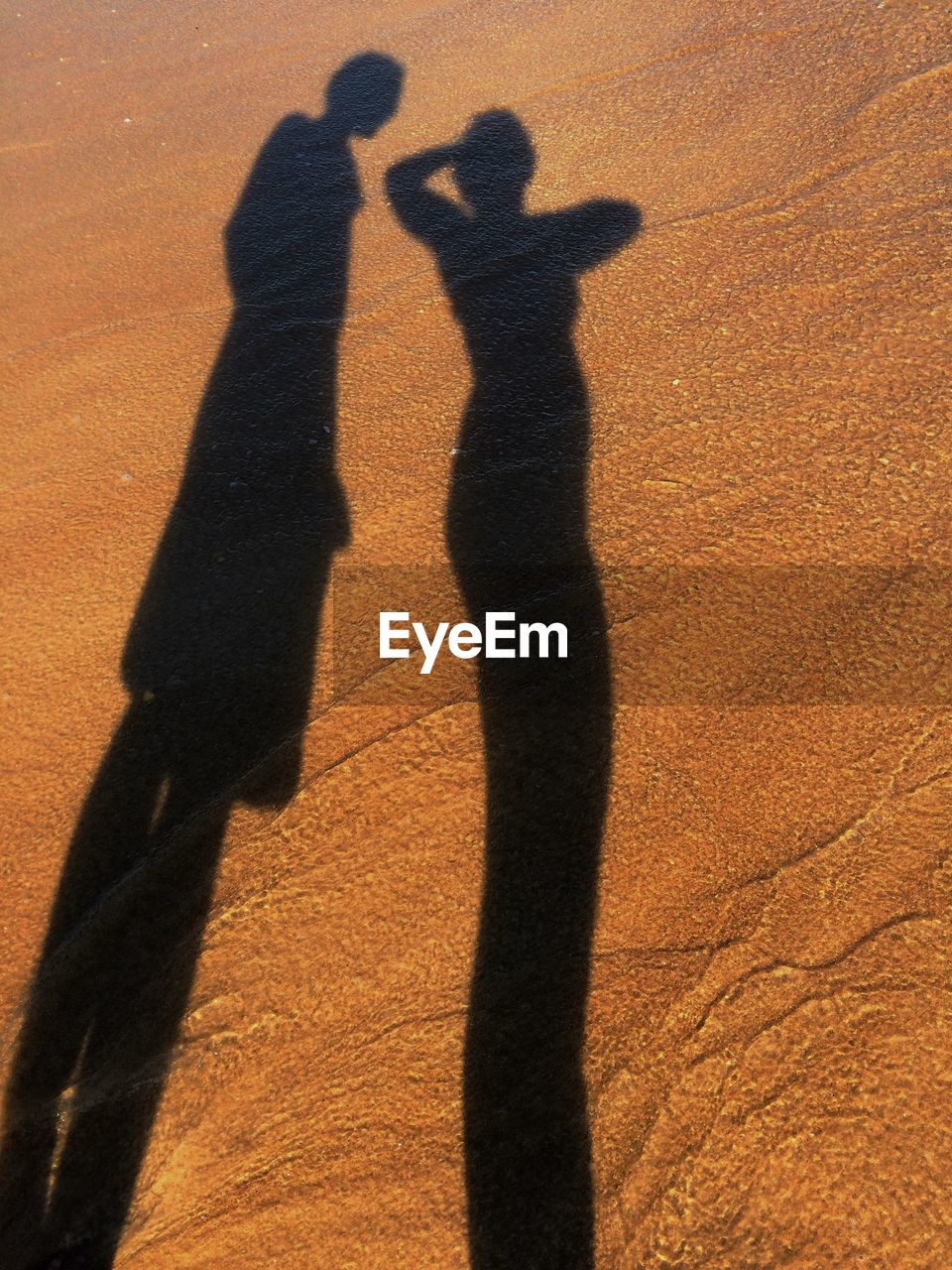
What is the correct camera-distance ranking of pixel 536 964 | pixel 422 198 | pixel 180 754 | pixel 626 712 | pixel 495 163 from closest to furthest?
pixel 536 964 < pixel 626 712 < pixel 180 754 < pixel 422 198 < pixel 495 163

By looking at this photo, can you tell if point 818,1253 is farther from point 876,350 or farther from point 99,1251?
point 876,350

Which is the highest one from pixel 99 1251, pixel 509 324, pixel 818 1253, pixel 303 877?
pixel 509 324

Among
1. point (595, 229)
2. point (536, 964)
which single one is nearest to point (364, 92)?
point (595, 229)

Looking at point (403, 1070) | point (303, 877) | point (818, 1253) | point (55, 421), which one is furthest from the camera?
point (55, 421)

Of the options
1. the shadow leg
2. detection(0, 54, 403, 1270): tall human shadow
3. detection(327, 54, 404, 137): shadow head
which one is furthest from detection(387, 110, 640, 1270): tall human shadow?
detection(327, 54, 404, 137): shadow head

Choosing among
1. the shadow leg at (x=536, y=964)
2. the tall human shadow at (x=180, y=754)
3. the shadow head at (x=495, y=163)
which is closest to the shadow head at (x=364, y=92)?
the shadow head at (x=495, y=163)

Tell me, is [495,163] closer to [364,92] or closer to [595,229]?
[595,229]

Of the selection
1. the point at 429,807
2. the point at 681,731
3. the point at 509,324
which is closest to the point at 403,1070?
the point at 429,807

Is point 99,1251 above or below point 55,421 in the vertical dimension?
below
